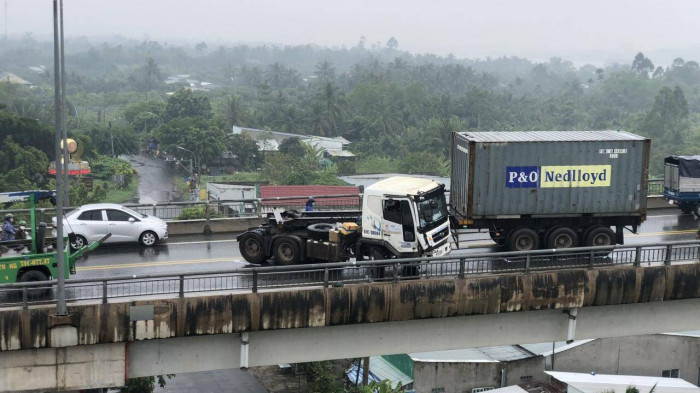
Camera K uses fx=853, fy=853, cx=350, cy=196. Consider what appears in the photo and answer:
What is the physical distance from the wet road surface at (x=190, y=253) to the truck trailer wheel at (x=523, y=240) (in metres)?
1.04

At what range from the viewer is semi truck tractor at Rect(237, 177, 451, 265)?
2114 centimetres

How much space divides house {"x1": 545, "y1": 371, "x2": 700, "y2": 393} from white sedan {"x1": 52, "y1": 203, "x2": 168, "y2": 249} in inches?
700

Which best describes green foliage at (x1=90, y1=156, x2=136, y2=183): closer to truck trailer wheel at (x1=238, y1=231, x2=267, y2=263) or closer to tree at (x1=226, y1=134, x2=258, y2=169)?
A: tree at (x1=226, y1=134, x2=258, y2=169)

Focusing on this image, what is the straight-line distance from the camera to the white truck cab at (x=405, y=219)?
21.1 meters

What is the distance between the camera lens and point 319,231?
22.4 metres

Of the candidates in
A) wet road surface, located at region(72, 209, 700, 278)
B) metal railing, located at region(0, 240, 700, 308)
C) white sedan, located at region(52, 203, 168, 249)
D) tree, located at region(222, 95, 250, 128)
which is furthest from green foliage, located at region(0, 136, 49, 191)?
metal railing, located at region(0, 240, 700, 308)

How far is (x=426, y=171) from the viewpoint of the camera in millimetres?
96688

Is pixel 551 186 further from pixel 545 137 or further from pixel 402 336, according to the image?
pixel 402 336

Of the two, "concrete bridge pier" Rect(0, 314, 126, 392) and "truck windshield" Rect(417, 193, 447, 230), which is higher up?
"truck windshield" Rect(417, 193, 447, 230)

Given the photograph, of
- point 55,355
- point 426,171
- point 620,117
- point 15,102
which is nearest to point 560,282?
point 55,355

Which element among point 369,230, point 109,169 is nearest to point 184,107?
point 109,169

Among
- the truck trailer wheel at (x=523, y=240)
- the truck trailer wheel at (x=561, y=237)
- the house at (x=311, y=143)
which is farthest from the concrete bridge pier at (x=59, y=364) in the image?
the house at (x=311, y=143)

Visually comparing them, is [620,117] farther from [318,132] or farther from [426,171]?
[426,171]

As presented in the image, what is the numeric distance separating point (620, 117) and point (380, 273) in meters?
149
